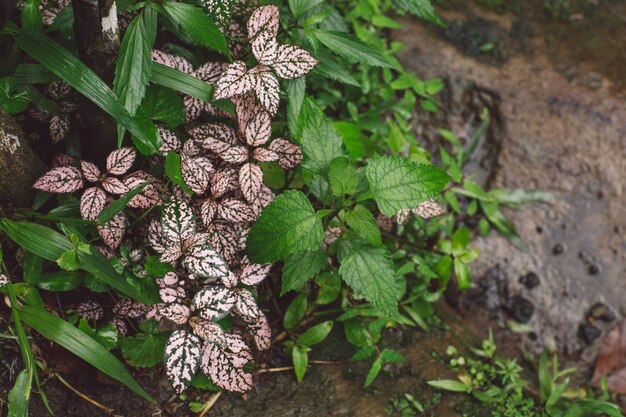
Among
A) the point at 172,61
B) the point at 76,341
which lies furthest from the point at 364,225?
the point at 76,341

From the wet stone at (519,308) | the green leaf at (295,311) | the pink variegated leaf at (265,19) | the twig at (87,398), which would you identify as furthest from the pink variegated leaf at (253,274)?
the wet stone at (519,308)

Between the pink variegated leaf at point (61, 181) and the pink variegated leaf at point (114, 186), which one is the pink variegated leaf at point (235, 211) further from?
the pink variegated leaf at point (61, 181)

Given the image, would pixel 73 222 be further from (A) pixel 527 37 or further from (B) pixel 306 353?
(A) pixel 527 37

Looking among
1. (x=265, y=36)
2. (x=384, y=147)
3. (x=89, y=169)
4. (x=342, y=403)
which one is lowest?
(x=342, y=403)

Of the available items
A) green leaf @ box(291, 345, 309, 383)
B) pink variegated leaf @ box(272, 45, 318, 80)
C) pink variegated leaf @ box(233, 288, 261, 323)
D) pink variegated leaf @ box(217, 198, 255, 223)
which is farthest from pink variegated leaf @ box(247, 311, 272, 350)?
pink variegated leaf @ box(272, 45, 318, 80)

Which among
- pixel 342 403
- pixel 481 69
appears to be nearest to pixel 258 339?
pixel 342 403
